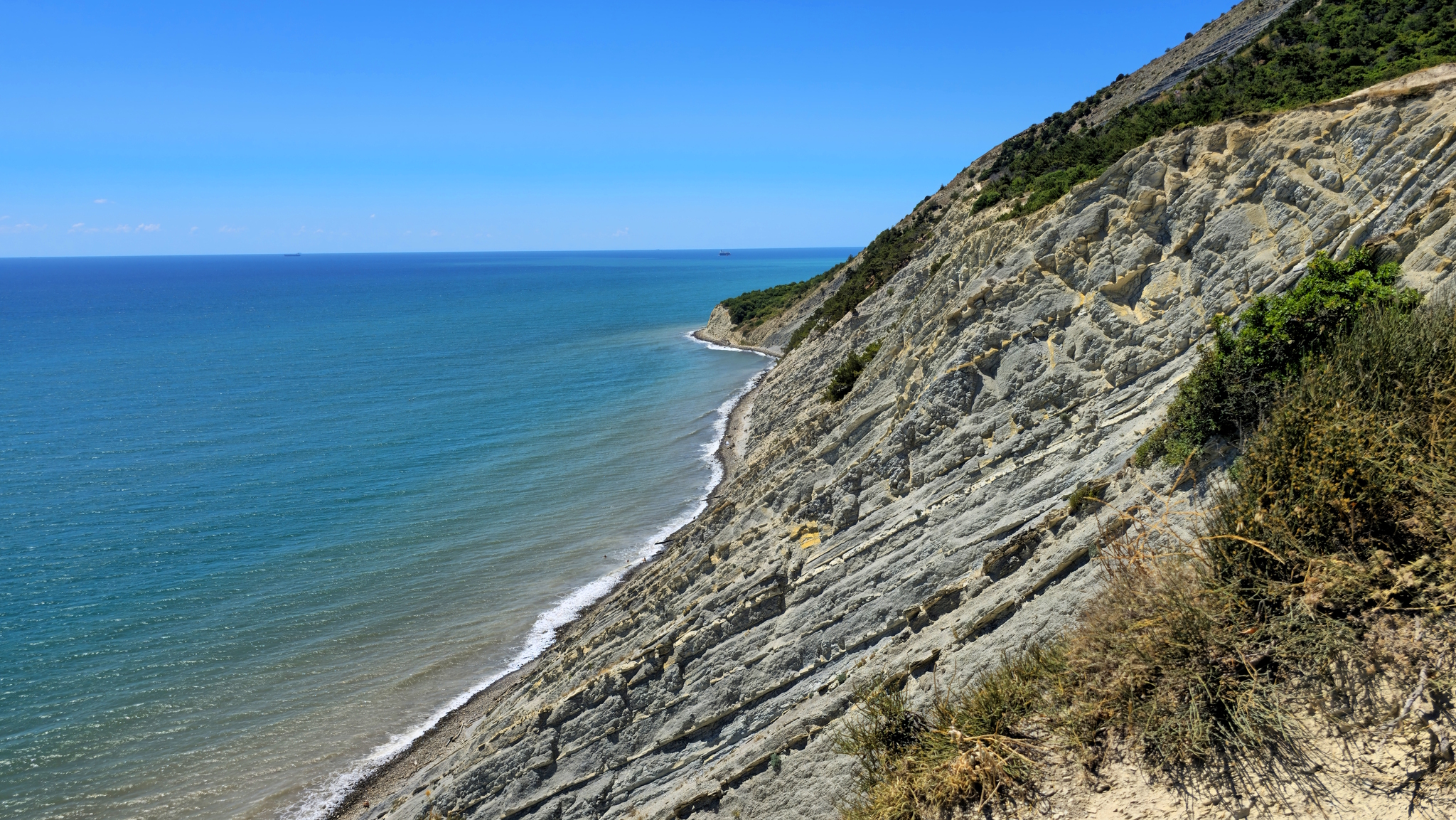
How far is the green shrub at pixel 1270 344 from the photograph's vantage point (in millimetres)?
8820

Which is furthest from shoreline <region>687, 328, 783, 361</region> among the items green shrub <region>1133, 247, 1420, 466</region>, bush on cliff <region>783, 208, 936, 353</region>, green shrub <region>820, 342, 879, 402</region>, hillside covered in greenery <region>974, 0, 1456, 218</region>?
green shrub <region>1133, 247, 1420, 466</region>

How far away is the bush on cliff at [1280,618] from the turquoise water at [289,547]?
649 inches

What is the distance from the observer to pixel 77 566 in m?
26.6

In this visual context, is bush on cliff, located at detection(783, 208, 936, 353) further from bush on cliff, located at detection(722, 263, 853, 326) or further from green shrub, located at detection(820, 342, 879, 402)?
bush on cliff, located at detection(722, 263, 853, 326)

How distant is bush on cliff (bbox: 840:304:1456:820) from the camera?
233 inches

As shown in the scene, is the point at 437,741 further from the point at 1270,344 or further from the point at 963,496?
the point at 1270,344

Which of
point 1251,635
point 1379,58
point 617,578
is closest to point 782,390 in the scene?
point 617,578

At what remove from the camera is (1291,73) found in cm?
1642

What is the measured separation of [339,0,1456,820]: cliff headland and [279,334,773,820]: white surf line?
0.70 metres

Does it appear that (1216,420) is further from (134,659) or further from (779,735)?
(134,659)

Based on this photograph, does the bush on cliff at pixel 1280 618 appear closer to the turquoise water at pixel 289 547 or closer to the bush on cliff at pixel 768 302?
the turquoise water at pixel 289 547

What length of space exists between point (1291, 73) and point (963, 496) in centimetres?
1272

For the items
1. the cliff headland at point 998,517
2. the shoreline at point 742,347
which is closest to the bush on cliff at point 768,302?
the shoreline at point 742,347

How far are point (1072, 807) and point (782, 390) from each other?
33888 mm
